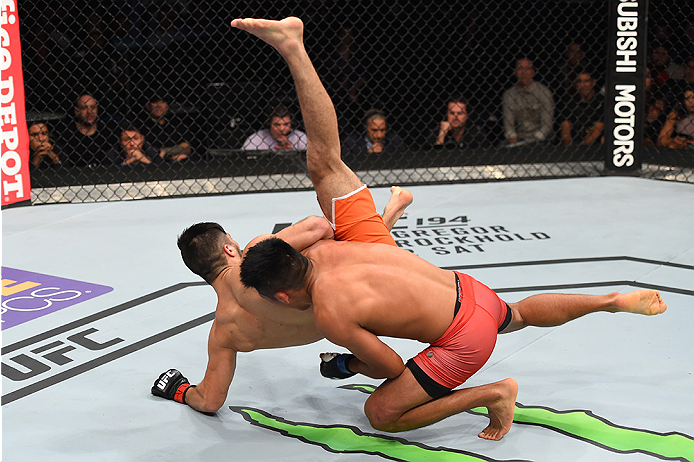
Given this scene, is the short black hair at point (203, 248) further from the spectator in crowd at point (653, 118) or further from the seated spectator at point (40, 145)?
the spectator in crowd at point (653, 118)

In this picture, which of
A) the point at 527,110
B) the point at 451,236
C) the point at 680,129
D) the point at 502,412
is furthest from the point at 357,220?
the point at 680,129

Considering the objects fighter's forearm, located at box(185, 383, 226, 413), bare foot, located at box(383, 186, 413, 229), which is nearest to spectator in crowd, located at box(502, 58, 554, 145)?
bare foot, located at box(383, 186, 413, 229)

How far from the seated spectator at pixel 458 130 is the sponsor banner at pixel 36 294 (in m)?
2.73

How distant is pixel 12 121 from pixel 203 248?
101 centimetres

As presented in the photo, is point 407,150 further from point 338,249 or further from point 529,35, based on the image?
point 338,249

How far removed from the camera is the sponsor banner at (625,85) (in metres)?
4.23

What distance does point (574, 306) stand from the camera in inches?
75.6

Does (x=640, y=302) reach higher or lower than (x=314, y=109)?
lower

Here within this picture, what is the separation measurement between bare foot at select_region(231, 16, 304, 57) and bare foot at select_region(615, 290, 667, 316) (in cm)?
109

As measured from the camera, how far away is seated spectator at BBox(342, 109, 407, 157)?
15.7ft

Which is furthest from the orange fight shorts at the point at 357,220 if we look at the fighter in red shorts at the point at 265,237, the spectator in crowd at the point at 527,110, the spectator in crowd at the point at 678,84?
the spectator in crowd at the point at 678,84

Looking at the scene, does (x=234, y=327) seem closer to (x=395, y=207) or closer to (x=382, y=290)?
(x=382, y=290)

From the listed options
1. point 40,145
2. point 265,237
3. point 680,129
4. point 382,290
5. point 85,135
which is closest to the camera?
point 382,290

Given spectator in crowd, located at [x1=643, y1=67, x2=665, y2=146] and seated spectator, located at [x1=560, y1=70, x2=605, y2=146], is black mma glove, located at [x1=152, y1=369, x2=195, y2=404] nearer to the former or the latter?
seated spectator, located at [x1=560, y1=70, x2=605, y2=146]
